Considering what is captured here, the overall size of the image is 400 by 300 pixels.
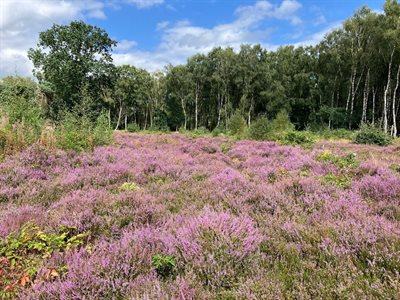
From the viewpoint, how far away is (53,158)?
8.36 metres

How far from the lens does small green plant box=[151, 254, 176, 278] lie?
9.27 ft

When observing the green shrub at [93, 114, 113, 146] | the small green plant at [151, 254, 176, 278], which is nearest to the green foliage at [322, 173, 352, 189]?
the small green plant at [151, 254, 176, 278]

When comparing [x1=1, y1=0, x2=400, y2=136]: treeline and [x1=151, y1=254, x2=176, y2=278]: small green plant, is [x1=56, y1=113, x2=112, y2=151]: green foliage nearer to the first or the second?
Result: [x1=151, y1=254, x2=176, y2=278]: small green plant

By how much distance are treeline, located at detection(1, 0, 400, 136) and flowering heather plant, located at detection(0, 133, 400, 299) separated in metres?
24.7

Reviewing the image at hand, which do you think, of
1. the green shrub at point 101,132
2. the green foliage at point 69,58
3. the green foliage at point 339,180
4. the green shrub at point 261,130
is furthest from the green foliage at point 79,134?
the green foliage at point 69,58

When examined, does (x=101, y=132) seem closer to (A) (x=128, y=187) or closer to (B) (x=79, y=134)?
(B) (x=79, y=134)

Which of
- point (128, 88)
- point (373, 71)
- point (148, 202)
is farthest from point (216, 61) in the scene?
point (148, 202)

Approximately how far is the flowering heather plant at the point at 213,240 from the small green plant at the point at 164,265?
0.01 metres

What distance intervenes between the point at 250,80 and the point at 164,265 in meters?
51.5

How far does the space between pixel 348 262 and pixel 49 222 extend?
3.68m

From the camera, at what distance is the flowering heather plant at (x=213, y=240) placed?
97.6 inches

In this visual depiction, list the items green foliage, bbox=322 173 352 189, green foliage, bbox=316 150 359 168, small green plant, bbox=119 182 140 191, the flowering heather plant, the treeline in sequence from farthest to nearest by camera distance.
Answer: the treeline, green foliage, bbox=316 150 359 168, small green plant, bbox=119 182 140 191, green foliage, bbox=322 173 352 189, the flowering heather plant

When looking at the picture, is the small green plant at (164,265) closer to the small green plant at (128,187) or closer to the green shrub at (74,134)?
the small green plant at (128,187)

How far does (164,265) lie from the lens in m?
2.87
